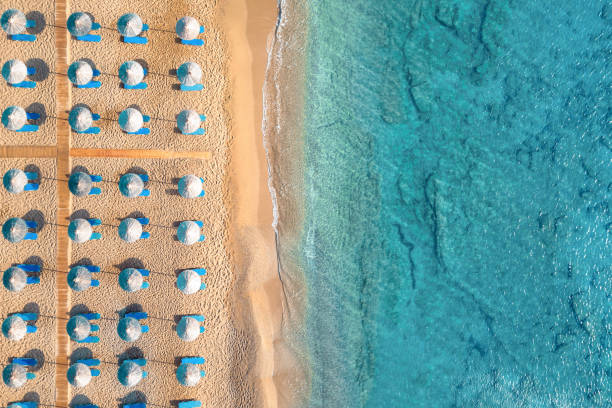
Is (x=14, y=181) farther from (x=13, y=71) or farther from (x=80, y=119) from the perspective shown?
(x=13, y=71)

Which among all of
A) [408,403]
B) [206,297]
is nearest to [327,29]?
[206,297]

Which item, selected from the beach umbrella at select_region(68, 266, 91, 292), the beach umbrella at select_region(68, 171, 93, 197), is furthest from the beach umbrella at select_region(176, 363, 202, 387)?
the beach umbrella at select_region(68, 171, 93, 197)

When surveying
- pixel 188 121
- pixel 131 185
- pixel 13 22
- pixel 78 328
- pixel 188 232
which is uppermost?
pixel 13 22

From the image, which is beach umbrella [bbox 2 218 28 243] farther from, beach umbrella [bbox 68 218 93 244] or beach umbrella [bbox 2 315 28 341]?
beach umbrella [bbox 2 315 28 341]

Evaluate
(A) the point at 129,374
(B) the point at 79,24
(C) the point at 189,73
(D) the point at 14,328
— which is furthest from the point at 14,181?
(A) the point at 129,374

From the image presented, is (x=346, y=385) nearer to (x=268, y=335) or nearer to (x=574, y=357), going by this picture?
(x=268, y=335)

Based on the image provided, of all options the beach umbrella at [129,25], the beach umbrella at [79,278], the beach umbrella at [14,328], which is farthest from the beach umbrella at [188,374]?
the beach umbrella at [129,25]
